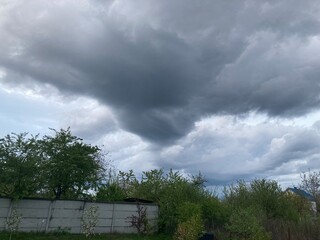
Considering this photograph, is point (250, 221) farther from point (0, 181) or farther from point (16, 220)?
point (0, 181)

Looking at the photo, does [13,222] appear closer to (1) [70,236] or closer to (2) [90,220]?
(1) [70,236]

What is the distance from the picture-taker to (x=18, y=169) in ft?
65.3

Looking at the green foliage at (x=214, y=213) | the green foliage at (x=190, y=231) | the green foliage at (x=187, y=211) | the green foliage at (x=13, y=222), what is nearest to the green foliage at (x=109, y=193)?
the green foliage at (x=187, y=211)

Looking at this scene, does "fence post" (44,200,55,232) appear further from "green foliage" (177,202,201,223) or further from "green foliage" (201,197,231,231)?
"green foliage" (201,197,231,231)

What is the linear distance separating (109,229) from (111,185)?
4.59 m

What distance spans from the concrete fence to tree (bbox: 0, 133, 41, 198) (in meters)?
0.78

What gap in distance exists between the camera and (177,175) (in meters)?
29.0

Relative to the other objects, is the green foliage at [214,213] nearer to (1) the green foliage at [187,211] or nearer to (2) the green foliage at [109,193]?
(1) the green foliage at [187,211]

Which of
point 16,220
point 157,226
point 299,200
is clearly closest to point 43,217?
point 16,220

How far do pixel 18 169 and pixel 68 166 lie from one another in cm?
514

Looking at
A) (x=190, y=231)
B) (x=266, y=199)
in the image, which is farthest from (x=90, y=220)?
(x=266, y=199)

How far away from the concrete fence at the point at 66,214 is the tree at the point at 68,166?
244cm

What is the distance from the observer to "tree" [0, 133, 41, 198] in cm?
1969

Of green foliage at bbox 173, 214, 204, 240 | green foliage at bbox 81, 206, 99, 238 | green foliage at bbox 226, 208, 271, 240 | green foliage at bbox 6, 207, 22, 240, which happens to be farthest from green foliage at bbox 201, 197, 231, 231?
green foliage at bbox 6, 207, 22, 240
